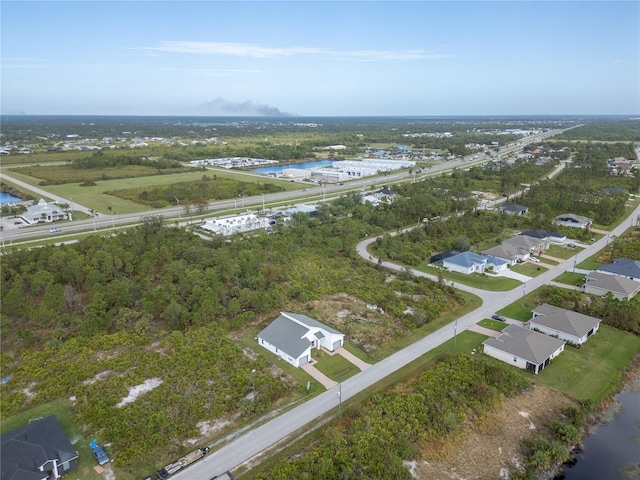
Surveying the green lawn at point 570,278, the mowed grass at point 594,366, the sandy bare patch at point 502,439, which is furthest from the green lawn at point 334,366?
the green lawn at point 570,278

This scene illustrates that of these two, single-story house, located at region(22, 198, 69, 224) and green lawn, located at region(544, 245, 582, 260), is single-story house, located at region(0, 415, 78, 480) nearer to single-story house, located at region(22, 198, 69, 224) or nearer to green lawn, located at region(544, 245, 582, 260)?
green lawn, located at region(544, 245, 582, 260)

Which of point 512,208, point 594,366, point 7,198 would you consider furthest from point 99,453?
point 7,198

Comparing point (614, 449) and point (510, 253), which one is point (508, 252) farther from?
point (614, 449)

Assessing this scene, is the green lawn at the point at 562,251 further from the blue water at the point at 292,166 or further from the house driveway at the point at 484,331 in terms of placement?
the blue water at the point at 292,166

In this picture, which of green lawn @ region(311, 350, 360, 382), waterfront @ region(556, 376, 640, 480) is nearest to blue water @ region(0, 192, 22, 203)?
green lawn @ region(311, 350, 360, 382)

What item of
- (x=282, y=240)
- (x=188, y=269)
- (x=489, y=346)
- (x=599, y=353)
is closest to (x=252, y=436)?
(x=489, y=346)

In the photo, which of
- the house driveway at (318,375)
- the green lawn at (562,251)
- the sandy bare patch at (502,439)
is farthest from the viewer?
the green lawn at (562,251)

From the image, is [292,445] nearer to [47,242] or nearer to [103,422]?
[103,422]
